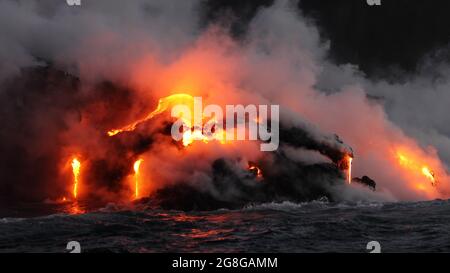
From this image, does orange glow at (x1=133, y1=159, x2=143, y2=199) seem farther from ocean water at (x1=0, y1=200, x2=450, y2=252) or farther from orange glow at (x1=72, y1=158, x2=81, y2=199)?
A: orange glow at (x1=72, y1=158, x2=81, y2=199)

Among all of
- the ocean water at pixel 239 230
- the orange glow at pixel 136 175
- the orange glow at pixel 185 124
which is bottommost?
the ocean water at pixel 239 230

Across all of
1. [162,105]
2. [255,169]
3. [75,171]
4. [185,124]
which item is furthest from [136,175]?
[255,169]

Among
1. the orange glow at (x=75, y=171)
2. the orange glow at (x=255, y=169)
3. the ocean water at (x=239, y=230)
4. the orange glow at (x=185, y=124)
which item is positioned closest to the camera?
the ocean water at (x=239, y=230)

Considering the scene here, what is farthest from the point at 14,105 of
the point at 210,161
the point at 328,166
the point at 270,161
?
the point at 328,166

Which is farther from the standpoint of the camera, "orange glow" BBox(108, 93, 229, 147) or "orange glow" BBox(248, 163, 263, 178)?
"orange glow" BBox(108, 93, 229, 147)

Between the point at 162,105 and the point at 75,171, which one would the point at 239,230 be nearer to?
the point at 162,105

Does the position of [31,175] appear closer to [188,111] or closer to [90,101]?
[90,101]

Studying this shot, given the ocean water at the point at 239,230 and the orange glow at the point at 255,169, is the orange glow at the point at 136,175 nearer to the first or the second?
the ocean water at the point at 239,230

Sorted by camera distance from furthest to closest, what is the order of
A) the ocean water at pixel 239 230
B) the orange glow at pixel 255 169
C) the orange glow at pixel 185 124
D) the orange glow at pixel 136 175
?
the orange glow at pixel 185 124, the orange glow at pixel 255 169, the orange glow at pixel 136 175, the ocean water at pixel 239 230

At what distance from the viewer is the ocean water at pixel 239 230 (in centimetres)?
3107

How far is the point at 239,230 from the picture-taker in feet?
119

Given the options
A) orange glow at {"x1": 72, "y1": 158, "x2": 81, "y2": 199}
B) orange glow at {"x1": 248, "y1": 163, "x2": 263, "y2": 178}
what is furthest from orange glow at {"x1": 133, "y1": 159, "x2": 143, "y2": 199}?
orange glow at {"x1": 248, "y1": 163, "x2": 263, "y2": 178}

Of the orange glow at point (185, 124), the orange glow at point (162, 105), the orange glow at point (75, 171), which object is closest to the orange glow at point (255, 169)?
the orange glow at point (185, 124)

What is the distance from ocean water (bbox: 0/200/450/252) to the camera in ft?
102
